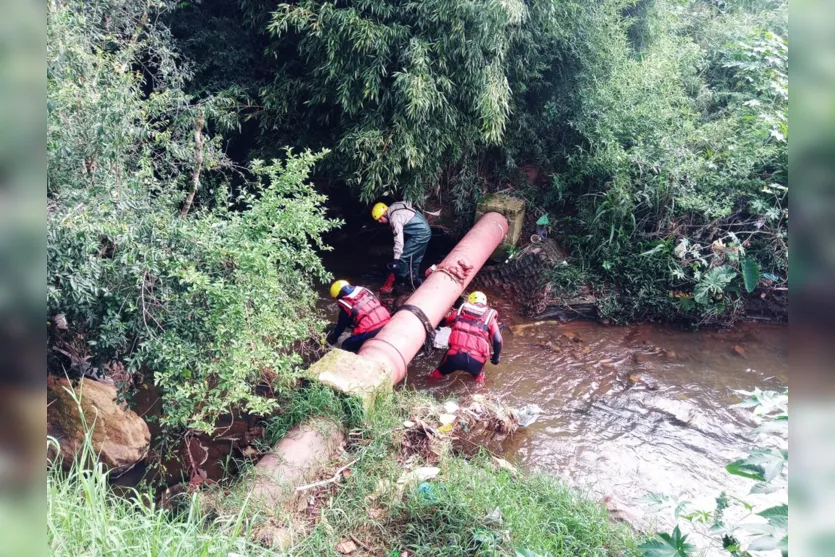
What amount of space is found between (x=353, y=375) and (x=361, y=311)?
1.31 m

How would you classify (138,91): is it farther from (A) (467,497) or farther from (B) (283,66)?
(A) (467,497)

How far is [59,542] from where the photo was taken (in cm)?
195

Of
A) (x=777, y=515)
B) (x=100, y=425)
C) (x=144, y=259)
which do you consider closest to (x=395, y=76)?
(x=144, y=259)

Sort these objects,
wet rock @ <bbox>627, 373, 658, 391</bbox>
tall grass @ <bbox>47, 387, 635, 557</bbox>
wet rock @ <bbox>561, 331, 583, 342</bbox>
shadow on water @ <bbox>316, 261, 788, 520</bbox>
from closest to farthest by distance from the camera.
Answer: tall grass @ <bbox>47, 387, 635, 557</bbox>, shadow on water @ <bbox>316, 261, 788, 520</bbox>, wet rock @ <bbox>627, 373, 658, 391</bbox>, wet rock @ <bbox>561, 331, 583, 342</bbox>

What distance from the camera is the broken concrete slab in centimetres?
379

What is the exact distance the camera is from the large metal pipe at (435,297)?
5.24 meters

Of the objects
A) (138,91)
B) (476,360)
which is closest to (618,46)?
(476,360)

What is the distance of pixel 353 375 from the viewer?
4.69 meters

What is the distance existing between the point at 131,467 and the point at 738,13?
13.0 metres

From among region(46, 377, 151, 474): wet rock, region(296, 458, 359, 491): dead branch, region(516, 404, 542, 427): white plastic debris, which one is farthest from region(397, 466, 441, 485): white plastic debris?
region(46, 377, 151, 474): wet rock

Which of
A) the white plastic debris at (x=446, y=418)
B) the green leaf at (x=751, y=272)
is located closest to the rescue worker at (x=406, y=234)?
the white plastic debris at (x=446, y=418)

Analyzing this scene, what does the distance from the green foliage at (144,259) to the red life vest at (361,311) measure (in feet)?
3.93

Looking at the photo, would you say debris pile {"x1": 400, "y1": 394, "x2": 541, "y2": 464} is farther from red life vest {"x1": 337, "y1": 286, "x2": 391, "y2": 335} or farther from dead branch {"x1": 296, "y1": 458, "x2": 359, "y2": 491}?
Answer: red life vest {"x1": 337, "y1": 286, "x2": 391, "y2": 335}

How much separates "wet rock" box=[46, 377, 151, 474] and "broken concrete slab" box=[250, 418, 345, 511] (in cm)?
122
